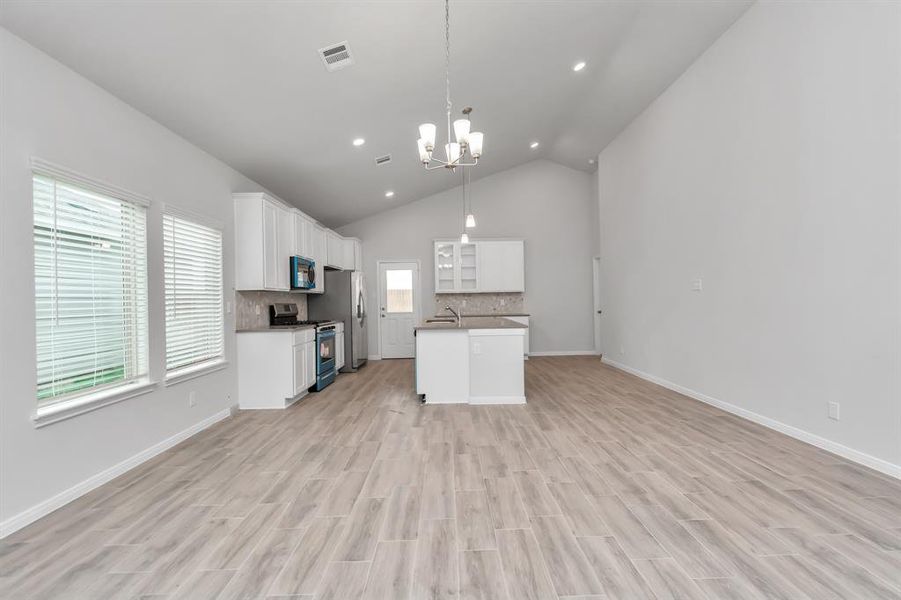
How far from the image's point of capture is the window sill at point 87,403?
233cm

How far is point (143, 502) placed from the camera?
244 centimetres

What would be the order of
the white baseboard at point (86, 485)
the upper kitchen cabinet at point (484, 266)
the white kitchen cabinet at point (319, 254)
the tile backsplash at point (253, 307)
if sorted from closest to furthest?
the white baseboard at point (86, 485), the tile backsplash at point (253, 307), the white kitchen cabinet at point (319, 254), the upper kitchen cabinet at point (484, 266)

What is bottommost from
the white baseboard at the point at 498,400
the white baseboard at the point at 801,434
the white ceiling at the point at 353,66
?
the white baseboard at the point at 498,400

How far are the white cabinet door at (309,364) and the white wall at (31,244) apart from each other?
146cm

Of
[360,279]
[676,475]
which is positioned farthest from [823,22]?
[360,279]

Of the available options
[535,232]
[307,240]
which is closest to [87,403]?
[307,240]

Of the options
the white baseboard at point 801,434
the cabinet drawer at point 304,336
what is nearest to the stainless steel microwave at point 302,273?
the cabinet drawer at point 304,336

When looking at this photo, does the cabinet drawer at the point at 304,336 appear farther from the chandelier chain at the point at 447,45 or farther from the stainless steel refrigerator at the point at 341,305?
the chandelier chain at the point at 447,45

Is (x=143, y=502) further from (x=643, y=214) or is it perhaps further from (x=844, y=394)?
(x=643, y=214)

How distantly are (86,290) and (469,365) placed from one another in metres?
3.43

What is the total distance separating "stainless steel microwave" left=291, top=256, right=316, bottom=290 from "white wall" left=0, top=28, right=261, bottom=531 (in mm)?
1623

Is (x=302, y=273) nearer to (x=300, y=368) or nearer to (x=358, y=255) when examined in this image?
(x=300, y=368)

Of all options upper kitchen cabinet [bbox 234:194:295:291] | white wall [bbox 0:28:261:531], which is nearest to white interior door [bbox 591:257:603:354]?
upper kitchen cabinet [bbox 234:194:295:291]

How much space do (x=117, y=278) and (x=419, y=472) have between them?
8.44 feet
